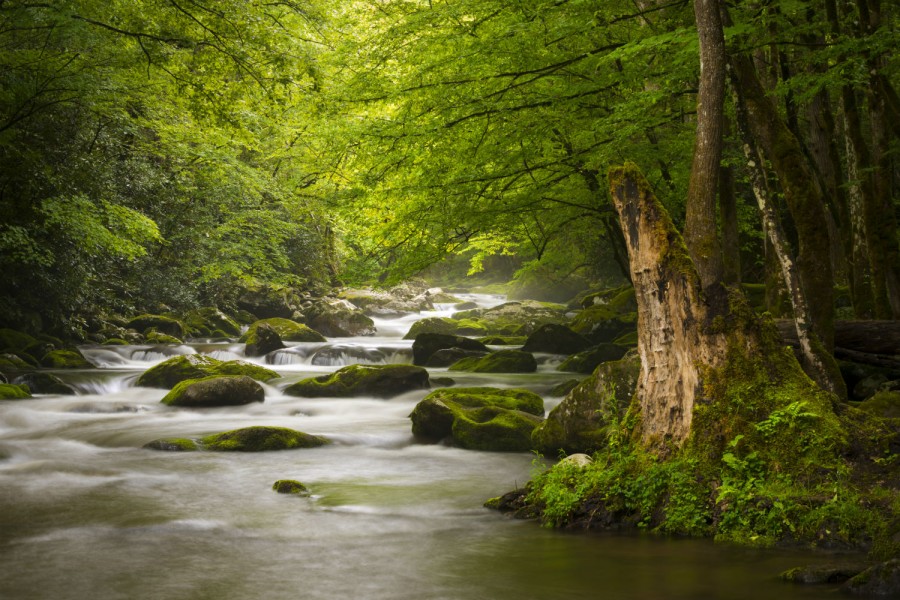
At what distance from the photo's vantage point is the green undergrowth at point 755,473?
18.4 ft

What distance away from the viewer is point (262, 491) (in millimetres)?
9281

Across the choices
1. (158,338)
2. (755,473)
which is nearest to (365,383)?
(158,338)

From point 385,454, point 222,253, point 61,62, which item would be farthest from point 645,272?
point 222,253

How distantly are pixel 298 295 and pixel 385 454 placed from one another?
24.3 meters

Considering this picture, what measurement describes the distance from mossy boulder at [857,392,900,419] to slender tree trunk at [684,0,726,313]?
2.72m

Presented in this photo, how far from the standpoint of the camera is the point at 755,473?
604 centimetres

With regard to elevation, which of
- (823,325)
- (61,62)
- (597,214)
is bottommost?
(823,325)

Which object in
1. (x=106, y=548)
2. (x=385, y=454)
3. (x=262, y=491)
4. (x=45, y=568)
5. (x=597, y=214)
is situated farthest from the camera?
(x=597, y=214)

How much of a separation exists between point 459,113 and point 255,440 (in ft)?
20.3

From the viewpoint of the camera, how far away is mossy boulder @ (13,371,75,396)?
53.7ft

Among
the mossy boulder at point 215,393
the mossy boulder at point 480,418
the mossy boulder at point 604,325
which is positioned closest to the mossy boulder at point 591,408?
the mossy boulder at point 480,418

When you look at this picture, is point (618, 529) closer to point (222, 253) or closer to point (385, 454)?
point (385, 454)

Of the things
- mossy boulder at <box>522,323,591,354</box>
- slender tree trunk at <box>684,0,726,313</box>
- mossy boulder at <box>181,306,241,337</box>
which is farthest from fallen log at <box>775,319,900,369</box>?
mossy boulder at <box>181,306,241,337</box>

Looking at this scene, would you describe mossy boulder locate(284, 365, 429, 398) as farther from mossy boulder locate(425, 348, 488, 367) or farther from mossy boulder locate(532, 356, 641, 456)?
mossy boulder locate(532, 356, 641, 456)
